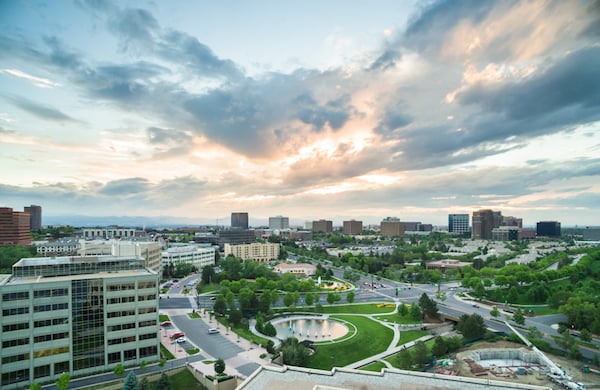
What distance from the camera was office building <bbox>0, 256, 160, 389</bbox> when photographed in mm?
32562

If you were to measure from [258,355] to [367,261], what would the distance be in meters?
71.1

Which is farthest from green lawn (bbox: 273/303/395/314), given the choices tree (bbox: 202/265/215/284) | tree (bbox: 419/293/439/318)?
tree (bbox: 202/265/215/284)

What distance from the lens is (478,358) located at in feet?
136

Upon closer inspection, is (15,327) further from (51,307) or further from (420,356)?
(420,356)

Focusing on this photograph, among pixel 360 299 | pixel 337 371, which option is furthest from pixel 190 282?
pixel 337 371

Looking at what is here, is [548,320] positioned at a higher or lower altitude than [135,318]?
lower

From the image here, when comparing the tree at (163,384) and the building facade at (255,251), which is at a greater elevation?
the building facade at (255,251)

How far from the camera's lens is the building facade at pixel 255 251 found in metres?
122

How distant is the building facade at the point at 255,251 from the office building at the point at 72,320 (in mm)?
81238

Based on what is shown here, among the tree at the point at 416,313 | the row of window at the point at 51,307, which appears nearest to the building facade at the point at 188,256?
the row of window at the point at 51,307

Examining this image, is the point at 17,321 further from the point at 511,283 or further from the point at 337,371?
the point at 511,283

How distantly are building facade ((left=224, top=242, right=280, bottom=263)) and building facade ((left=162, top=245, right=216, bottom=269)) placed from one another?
10.6 meters

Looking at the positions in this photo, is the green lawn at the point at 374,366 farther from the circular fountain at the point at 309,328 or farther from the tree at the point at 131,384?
the tree at the point at 131,384

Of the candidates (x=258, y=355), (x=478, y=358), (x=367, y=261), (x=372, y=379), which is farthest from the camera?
(x=367, y=261)
